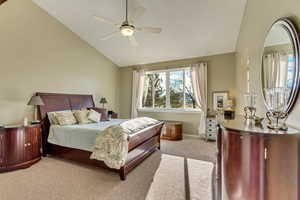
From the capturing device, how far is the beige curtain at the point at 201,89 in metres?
4.96

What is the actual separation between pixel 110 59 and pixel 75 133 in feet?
12.8

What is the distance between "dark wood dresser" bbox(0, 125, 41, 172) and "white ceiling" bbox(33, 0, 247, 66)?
306 centimetres

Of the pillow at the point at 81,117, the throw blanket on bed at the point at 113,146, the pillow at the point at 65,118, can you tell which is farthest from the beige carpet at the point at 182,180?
the pillow at the point at 65,118

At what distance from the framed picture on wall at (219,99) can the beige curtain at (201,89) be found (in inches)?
12.2

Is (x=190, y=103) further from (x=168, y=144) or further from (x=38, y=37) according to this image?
(x=38, y=37)

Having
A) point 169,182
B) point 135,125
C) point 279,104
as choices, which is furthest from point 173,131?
point 279,104

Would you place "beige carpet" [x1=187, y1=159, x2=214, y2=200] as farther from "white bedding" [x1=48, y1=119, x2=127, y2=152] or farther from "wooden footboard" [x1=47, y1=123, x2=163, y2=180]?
"white bedding" [x1=48, y1=119, x2=127, y2=152]

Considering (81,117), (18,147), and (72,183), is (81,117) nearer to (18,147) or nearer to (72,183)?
(18,147)

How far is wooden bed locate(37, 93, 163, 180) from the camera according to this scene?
2.75 meters

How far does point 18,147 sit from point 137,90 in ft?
13.3

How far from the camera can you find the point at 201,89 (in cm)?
506

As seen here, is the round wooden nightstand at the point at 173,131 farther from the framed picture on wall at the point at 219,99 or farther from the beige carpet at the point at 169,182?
the beige carpet at the point at 169,182

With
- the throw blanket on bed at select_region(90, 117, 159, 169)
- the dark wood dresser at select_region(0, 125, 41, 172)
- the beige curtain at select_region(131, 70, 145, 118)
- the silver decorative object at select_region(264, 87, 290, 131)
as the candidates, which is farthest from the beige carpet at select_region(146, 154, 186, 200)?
the beige curtain at select_region(131, 70, 145, 118)

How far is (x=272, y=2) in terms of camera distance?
198cm
